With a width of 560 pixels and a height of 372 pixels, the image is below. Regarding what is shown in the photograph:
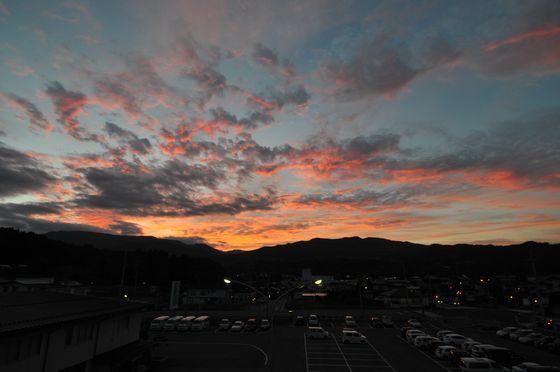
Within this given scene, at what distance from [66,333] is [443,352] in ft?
97.7

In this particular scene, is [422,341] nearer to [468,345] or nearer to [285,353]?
[468,345]

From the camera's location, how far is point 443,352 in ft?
100.0

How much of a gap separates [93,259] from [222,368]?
11975 cm

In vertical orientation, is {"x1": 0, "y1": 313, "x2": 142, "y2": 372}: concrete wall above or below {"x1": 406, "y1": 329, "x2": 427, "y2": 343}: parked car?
above

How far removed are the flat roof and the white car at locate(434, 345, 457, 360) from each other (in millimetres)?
26528

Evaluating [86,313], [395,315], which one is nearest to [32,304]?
[86,313]

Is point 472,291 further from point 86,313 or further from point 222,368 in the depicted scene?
point 86,313

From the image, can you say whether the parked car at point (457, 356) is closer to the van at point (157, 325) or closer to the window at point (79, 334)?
the window at point (79, 334)

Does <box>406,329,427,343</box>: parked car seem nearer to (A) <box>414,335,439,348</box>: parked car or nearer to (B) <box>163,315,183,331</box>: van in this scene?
(A) <box>414,335,439,348</box>: parked car

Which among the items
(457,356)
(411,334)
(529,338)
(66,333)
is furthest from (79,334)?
(529,338)

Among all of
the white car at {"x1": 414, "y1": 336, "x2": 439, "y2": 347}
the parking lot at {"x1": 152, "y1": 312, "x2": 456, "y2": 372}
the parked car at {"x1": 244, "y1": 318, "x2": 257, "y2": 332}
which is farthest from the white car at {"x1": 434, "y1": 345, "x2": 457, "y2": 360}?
the parked car at {"x1": 244, "y1": 318, "x2": 257, "y2": 332}

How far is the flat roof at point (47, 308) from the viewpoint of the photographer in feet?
52.6

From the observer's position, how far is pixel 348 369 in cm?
2806

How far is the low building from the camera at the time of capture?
15.7 meters
